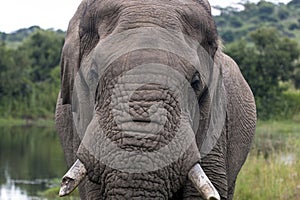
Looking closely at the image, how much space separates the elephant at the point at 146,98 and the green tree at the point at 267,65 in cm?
3104

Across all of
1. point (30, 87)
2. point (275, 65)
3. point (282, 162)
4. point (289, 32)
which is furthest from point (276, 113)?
point (289, 32)

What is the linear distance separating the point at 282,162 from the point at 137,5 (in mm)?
7112

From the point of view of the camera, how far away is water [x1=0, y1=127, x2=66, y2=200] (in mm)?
15141

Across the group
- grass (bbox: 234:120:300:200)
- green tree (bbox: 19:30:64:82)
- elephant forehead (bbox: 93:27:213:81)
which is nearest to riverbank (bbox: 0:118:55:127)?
green tree (bbox: 19:30:64:82)

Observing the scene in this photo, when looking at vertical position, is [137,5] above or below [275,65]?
above

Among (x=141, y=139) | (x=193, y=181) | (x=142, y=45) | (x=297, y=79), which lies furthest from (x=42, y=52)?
(x=141, y=139)

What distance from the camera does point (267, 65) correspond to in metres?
38.9

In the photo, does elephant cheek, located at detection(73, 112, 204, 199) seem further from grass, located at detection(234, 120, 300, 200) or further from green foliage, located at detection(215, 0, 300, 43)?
green foliage, located at detection(215, 0, 300, 43)

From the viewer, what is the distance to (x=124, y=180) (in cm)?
339

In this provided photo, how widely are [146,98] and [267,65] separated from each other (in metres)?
36.0

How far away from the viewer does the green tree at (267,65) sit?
36756 mm

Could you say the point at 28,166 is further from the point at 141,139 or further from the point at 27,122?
the point at 27,122

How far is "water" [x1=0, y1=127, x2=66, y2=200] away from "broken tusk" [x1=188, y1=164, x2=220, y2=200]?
10408 mm

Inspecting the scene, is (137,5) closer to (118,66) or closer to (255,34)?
(118,66)
